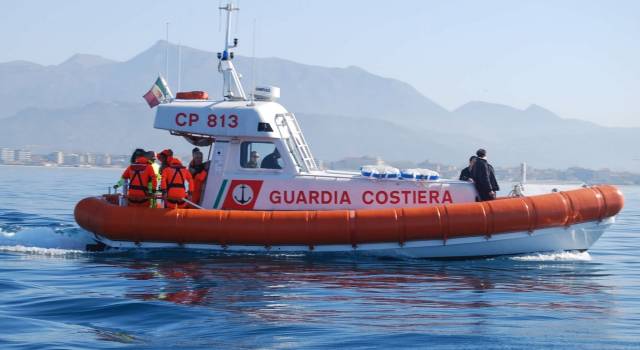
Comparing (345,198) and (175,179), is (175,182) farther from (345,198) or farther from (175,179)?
(345,198)

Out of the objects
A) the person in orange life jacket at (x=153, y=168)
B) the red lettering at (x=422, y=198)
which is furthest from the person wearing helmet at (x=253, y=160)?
the red lettering at (x=422, y=198)

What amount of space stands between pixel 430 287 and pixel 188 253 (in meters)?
3.94

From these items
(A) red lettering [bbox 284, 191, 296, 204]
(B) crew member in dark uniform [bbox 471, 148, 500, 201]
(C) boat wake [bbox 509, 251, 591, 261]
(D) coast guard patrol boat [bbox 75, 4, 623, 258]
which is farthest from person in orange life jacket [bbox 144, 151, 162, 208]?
(C) boat wake [bbox 509, 251, 591, 261]

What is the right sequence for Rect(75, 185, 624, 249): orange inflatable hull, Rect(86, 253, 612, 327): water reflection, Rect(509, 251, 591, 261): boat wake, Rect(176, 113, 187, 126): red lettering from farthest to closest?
Rect(176, 113, 187, 126): red lettering
Rect(509, 251, 591, 261): boat wake
Rect(75, 185, 624, 249): orange inflatable hull
Rect(86, 253, 612, 327): water reflection

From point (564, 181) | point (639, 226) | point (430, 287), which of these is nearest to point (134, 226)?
point (430, 287)

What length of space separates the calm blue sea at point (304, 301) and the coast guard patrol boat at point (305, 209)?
29cm

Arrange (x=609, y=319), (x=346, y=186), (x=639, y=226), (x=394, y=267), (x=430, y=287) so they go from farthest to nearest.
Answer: (x=639, y=226) → (x=346, y=186) → (x=394, y=267) → (x=430, y=287) → (x=609, y=319)

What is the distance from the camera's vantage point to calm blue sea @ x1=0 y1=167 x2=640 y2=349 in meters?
8.01

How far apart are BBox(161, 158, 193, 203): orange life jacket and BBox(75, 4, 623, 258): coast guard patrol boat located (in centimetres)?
26

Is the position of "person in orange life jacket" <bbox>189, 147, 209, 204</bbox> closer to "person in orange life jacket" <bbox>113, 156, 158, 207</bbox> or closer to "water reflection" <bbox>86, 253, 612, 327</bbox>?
"person in orange life jacket" <bbox>113, 156, 158, 207</bbox>

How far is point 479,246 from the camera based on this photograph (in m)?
12.8

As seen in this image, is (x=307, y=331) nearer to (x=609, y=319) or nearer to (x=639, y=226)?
(x=609, y=319)

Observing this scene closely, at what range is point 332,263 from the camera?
41.5 ft

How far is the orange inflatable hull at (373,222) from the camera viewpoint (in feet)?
41.1
